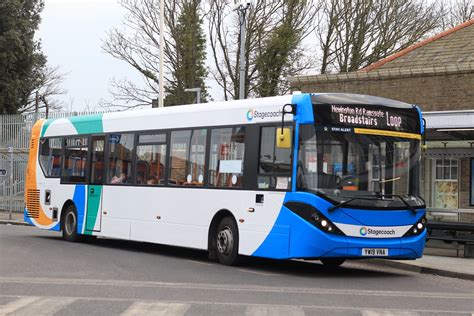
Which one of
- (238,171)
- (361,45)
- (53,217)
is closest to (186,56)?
(361,45)

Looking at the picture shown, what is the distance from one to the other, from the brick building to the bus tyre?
8.03m

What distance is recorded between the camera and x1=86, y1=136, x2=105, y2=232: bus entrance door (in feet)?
57.2

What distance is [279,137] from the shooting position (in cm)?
1248

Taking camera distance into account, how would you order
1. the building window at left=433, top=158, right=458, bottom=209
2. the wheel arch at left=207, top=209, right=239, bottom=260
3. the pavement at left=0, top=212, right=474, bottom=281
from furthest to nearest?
the building window at left=433, top=158, right=458, bottom=209
the wheel arch at left=207, top=209, right=239, bottom=260
the pavement at left=0, top=212, right=474, bottom=281

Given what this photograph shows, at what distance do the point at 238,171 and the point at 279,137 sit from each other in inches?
51.5

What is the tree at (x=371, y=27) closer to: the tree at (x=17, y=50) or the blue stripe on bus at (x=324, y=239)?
the tree at (x=17, y=50)

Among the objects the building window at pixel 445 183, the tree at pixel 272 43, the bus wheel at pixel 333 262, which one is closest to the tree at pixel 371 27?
the tree at pixel 272 43

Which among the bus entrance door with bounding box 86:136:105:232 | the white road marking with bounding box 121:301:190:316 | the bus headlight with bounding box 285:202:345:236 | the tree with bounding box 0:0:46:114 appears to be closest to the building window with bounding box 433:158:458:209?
the bus entrance door with bounding box 86:136:105:232

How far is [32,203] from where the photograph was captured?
2020 centimetres

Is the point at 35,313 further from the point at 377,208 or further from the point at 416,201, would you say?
the point at 416,201

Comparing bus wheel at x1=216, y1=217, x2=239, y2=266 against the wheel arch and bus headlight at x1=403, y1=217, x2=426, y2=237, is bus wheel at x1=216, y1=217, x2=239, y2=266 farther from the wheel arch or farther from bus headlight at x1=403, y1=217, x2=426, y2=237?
bus headlight at x1=403, y1=217, x2=426, y2=237

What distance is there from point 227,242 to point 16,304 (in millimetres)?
5244

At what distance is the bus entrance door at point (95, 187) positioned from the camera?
686 inches

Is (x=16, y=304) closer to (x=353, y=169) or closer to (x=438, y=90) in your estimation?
(x=353, y=169)
